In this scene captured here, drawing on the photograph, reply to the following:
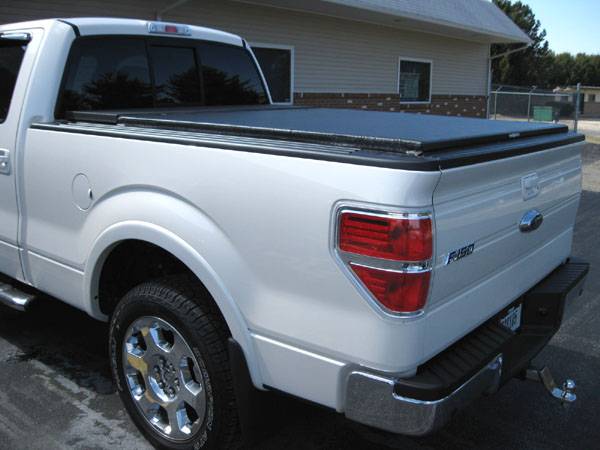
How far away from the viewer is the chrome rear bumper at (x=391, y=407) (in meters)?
2.06

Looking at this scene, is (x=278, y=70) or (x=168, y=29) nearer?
(x=168, y=29)

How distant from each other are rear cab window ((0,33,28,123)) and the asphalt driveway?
1.23 meters

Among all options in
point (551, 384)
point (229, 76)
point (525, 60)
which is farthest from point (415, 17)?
point (525, 60)

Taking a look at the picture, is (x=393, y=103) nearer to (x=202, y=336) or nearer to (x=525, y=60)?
(x=202, y=336)

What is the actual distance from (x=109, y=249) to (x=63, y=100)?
1.14 metres

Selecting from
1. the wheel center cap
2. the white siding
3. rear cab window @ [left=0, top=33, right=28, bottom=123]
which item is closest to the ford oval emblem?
the wheel center cap

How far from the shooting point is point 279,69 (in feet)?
40.5

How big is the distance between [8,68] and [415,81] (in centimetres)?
1468

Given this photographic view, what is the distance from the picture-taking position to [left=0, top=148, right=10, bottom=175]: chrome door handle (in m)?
3.47

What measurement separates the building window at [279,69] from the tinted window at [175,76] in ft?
25.4

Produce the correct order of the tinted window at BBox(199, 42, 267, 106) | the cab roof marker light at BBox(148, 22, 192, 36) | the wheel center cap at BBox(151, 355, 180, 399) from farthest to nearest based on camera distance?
1. the tinted window at BBox(199, 42, 267, 106)
2. the cab roof marker light at BBox(148, 22, 192, 36)
3. the wheel center cap at BBox(151, 355, 180, 399)

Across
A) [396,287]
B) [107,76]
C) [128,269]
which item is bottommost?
[128,269]

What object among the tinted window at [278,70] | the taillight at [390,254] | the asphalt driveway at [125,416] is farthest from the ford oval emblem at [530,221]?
the tinted window at [278,70]

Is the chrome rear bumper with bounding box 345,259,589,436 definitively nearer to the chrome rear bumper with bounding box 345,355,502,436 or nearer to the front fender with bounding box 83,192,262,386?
the chrome rear bumper with bounding box 345,355,502,436
